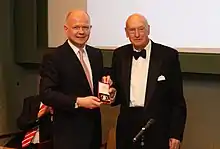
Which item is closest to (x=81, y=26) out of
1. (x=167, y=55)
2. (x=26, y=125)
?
(x=167, y=55)

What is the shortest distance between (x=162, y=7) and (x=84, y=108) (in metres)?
1.10

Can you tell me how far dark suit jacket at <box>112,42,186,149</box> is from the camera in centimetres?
241

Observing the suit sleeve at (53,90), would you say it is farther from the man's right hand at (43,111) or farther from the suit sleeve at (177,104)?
the man's right hand at (43,111)

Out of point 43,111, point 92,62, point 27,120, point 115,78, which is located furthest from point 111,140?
point 92,62

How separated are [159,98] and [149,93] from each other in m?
0.06

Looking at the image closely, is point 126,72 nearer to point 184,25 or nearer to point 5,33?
point 184,25

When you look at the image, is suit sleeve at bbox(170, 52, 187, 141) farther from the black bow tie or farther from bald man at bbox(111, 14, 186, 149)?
the black bow tie

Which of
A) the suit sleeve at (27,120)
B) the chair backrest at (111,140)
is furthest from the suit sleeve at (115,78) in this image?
the suit sleeve at (27,120)

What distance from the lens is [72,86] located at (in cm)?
238

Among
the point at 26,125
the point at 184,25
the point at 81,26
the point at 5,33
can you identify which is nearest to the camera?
the point at 81,26

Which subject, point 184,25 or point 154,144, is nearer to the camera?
point 154,144

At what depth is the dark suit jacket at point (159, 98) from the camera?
241cm

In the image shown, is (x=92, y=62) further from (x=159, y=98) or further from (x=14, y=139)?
(x=14, y=139)

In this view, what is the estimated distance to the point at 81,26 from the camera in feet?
7.70
